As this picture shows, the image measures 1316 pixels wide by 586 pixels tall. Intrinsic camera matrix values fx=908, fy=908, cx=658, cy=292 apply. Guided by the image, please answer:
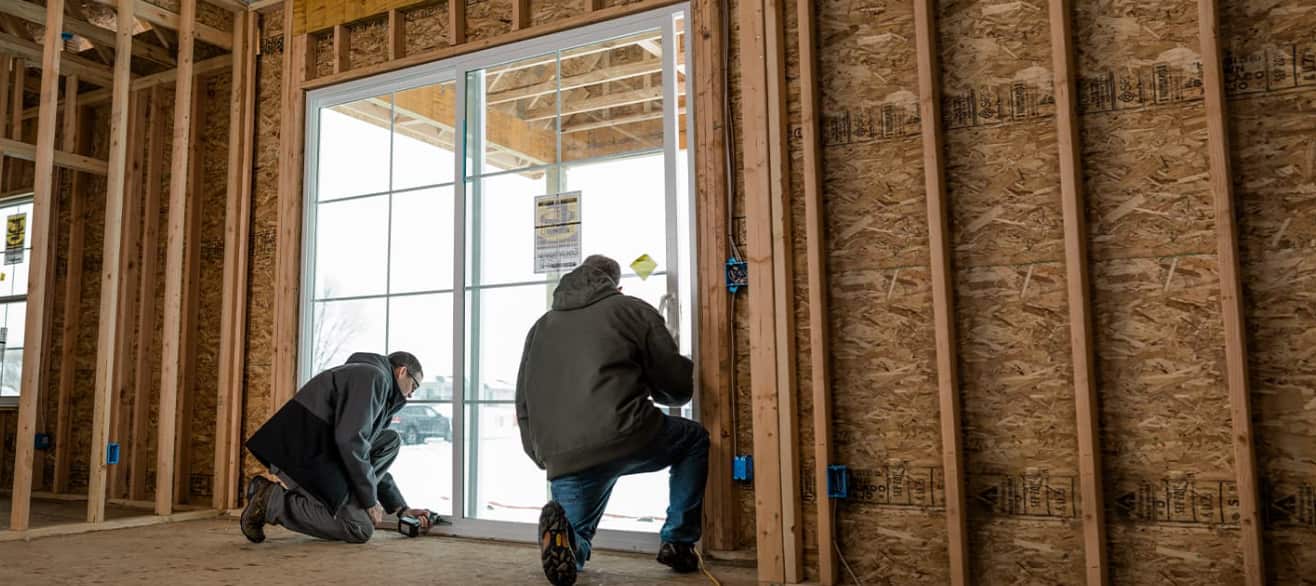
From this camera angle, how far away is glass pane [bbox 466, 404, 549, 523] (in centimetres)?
452

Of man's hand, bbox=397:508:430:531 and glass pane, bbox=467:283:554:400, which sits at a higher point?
glass pane, bbox=467:283:554:400

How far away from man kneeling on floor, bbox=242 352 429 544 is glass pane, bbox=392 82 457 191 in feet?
3.89

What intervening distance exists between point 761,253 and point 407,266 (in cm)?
235

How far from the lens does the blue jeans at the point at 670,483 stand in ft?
11.8

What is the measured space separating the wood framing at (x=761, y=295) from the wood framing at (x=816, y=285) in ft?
0.49

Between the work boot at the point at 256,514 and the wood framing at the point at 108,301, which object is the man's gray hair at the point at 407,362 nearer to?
the work boot at the point at 256,514

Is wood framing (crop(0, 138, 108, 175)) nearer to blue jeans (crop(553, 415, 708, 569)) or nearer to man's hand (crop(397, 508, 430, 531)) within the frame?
man's hand (crop(397, 508, 430, 531))

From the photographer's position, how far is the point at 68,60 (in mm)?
6230

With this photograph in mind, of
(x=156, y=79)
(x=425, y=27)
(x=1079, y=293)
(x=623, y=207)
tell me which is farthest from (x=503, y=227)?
(x=156, y=79)

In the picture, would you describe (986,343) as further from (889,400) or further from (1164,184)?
(1164,184)

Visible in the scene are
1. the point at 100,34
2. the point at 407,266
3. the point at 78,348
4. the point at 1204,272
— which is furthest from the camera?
the point at 78,348

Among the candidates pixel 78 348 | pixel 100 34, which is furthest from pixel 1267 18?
pixel 78 348

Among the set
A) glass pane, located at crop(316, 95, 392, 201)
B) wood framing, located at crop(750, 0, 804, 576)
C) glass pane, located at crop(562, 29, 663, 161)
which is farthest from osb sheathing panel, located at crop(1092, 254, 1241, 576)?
glass pane, located at crop(316, 95, 392, 201)

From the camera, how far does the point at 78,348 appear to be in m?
6.88
